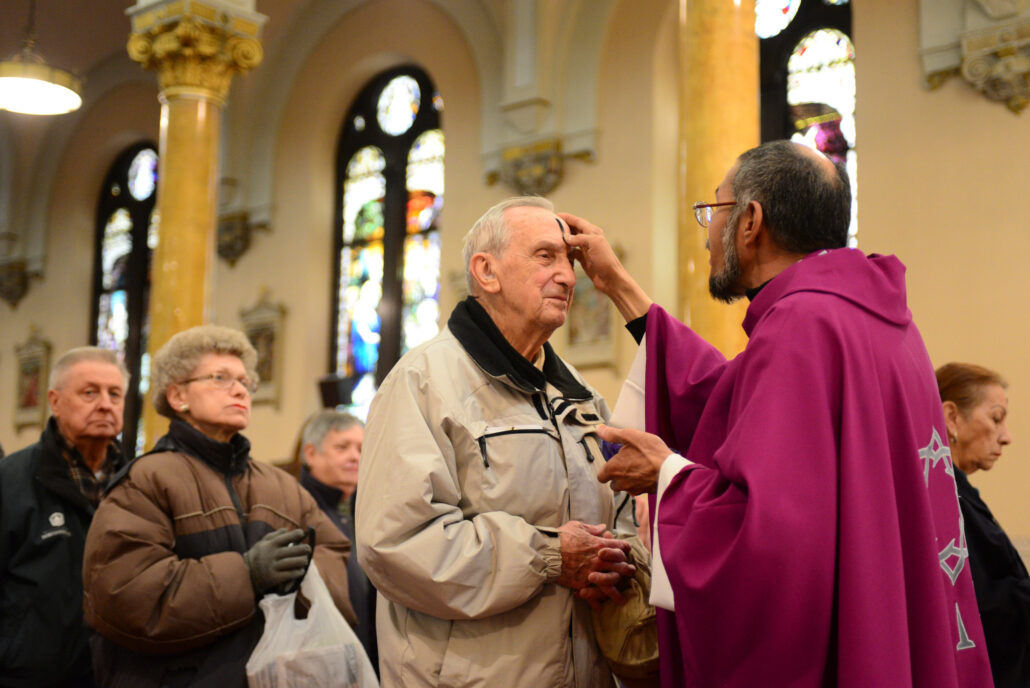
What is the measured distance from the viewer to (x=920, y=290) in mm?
8359

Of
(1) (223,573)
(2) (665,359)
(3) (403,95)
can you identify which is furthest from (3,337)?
(2) (665,359)

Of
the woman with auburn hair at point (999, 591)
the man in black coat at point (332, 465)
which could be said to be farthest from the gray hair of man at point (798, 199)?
the man in black coat at point (332, 465)

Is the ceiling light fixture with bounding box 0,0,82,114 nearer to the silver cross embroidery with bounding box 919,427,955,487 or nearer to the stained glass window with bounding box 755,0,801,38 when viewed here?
the stained glass window with bounding box 755,0,801,38

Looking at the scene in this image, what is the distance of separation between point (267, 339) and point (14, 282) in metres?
5.18

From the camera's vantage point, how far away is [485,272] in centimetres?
302

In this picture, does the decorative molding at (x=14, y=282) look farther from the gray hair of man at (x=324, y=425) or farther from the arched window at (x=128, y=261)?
the gray hair of man at (x=324, y=425)

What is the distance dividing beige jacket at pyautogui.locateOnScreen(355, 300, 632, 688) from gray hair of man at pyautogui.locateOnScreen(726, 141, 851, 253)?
0.73m

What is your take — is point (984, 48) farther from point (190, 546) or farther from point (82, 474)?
point (190, 546)

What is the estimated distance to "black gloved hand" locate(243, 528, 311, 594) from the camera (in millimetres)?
3355

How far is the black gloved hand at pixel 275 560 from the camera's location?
3355mm

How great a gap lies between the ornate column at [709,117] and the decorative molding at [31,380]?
11.7 m

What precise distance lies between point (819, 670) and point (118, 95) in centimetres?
1500

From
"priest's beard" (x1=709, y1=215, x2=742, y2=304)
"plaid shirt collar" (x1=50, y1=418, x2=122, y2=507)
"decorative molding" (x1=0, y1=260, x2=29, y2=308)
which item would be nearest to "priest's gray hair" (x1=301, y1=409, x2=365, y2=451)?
"plaid shirt collar" (x1=50, y1=418, x2=122, y2=507)

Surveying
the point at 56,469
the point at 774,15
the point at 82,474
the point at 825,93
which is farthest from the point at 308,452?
the point at 774,15
